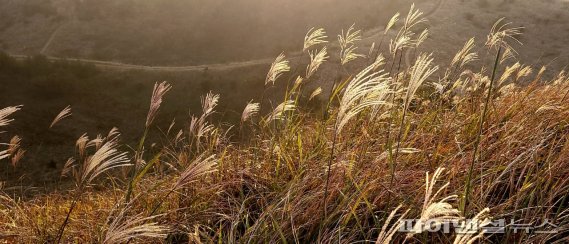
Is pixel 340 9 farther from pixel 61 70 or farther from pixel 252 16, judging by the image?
pixel 61 70

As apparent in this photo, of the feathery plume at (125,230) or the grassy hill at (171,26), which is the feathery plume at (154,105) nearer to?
the feathery plume at (125,230)

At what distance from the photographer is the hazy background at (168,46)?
162ft

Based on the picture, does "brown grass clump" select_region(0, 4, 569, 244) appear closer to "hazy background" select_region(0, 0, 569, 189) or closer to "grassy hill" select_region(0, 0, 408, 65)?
"hazy background" select_region(0, 0, 569, 189)

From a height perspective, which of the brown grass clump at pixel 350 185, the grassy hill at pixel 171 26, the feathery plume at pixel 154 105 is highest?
the feathery plume at pixel 154 105

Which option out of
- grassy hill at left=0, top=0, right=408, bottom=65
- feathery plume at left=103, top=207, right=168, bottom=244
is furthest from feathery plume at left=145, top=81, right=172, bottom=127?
grassy hill at left=0, top=0, right=408, bottom=65

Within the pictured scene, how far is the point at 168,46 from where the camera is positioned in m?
65.5

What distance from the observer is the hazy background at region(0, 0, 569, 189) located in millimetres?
49469

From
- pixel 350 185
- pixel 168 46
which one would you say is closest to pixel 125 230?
pixel 350 185

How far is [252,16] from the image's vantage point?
70.9 metres

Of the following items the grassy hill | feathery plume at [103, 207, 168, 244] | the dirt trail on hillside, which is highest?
feathery plume at [103, 207, 168, 244]

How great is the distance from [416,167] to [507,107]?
166 centimetres

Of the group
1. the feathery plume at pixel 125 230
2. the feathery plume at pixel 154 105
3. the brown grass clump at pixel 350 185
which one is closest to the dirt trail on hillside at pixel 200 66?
the brown grass clump at pixel 350 185

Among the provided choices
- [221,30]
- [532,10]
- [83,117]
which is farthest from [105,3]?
[532,10]

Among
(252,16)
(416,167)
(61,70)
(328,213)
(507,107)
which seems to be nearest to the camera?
(328,213)
